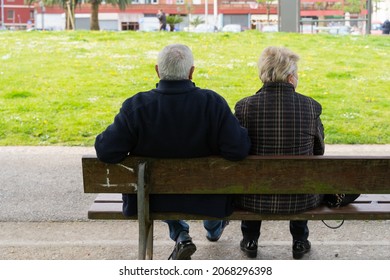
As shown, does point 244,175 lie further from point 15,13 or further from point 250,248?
point 15,13

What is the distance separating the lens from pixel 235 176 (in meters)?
4.21

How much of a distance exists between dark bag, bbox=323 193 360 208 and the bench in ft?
0.78

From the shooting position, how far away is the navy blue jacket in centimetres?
409

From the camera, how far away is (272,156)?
422cm

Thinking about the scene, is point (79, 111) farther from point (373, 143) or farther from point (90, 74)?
point (373, 143)

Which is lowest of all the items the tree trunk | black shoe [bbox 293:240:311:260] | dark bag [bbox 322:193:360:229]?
black shoe [bbox 293:240:311:260]

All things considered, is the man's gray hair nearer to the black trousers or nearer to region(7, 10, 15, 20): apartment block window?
the black trousers

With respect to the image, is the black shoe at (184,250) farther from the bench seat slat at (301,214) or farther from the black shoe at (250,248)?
the black shoe at (250,248)

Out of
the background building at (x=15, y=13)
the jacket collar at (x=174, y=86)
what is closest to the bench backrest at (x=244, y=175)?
the jacket collar at (x=174, y=86)

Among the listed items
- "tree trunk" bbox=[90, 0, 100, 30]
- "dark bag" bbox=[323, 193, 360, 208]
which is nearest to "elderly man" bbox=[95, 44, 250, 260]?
"dark bag" bbox=[323, 193, 360, 208]

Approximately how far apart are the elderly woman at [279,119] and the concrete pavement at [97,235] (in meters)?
0.77

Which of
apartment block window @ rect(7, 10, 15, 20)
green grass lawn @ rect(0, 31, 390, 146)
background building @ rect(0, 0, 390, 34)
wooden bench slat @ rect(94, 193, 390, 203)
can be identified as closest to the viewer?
wooden bench slat @ rect(94, 193, 390, 203)

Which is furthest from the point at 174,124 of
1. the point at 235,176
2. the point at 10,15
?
the point at 10,15
